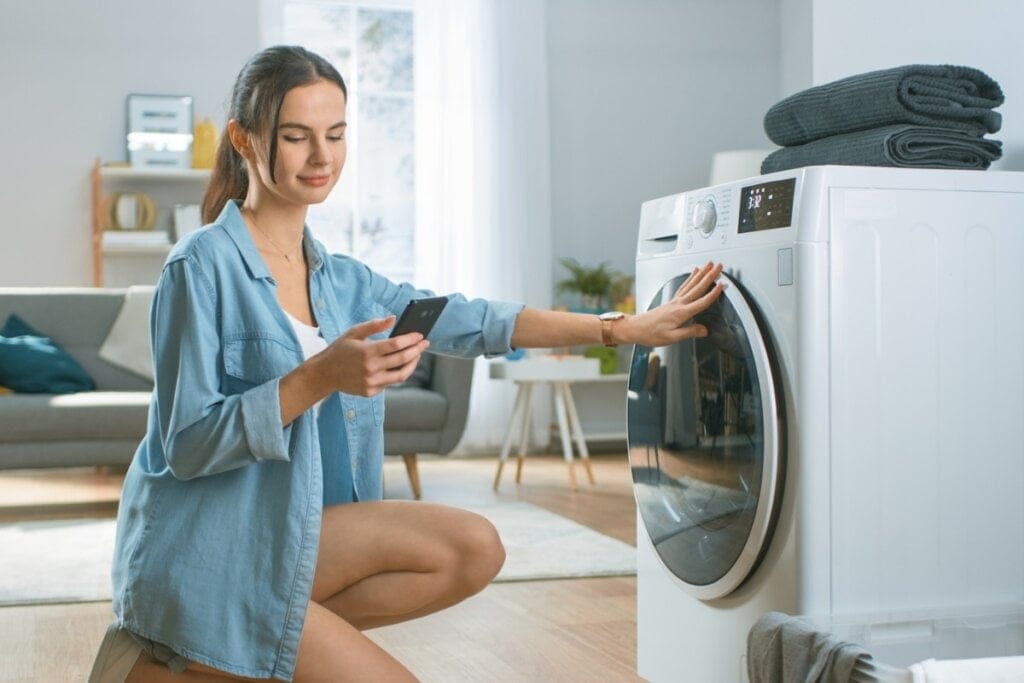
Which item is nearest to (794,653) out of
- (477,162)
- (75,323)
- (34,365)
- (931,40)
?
(931,40)

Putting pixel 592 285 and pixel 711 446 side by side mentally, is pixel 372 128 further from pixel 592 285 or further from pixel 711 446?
pixel 711 446

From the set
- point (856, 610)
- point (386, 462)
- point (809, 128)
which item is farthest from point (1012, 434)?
point (386, 462)

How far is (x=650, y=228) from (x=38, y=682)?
1401mm

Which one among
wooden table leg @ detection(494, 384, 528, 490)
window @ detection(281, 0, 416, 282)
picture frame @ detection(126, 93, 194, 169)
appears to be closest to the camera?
wooden table leg @ detection(494, 384, 528, 490)

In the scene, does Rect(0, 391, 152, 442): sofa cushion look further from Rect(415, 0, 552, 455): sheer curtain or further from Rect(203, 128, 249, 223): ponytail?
Rect(203, 128, 249, 223): ponytail

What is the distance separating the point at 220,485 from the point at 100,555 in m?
2.38

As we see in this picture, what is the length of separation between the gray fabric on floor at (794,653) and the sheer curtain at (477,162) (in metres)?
4.88

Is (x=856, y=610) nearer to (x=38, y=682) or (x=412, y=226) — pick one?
(x=38, y=682)

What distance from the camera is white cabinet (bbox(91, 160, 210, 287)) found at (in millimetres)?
6234

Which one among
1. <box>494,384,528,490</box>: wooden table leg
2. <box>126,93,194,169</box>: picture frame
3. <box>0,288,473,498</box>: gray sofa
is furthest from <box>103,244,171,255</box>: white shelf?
<box>494,384,528,490</box>: wooden table leg

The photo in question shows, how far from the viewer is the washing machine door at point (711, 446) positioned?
187 cm

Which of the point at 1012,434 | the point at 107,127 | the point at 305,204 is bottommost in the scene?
the point at 1012,434

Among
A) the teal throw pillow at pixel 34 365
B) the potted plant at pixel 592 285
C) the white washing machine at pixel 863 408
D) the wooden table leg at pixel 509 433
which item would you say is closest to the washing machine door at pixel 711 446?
the white washing machine at pixel 863 408

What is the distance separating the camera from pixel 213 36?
655 cm
